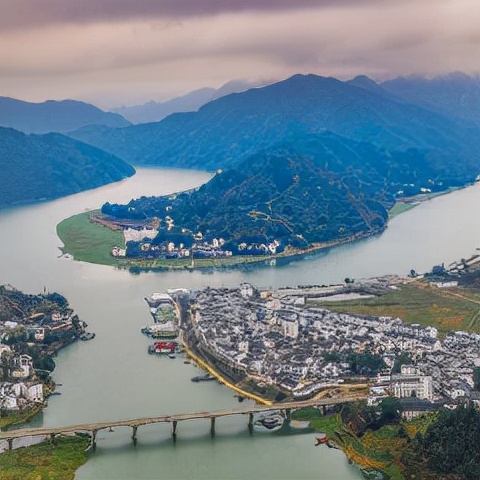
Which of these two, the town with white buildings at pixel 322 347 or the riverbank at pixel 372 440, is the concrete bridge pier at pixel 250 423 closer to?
the riverbank at pixel 372 440

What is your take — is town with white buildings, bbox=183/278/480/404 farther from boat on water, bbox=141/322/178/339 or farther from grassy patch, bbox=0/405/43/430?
grassy patch, bbox=0/405/43/430

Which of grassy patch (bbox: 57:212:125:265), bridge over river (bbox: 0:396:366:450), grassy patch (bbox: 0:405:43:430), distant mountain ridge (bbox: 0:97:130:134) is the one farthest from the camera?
distant mountain ridge (bbox: 0:97:130:134)

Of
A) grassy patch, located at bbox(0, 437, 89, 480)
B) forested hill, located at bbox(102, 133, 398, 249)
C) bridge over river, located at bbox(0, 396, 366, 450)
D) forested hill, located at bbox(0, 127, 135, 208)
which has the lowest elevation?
grassy patch, located at bbox(0, 437, 89, 480)

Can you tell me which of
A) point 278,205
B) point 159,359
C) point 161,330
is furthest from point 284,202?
point 159,359

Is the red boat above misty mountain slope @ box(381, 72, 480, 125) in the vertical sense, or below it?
below

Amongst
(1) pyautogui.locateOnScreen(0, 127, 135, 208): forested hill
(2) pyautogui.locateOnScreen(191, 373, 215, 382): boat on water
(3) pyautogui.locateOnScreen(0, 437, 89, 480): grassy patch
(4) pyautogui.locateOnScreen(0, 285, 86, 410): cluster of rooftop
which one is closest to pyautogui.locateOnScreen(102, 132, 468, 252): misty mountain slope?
(1) pyautogui.locateOnScreen(0, 127, 135, 208): forested hill

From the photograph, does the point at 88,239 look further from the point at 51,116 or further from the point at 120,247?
the point at 51,116
